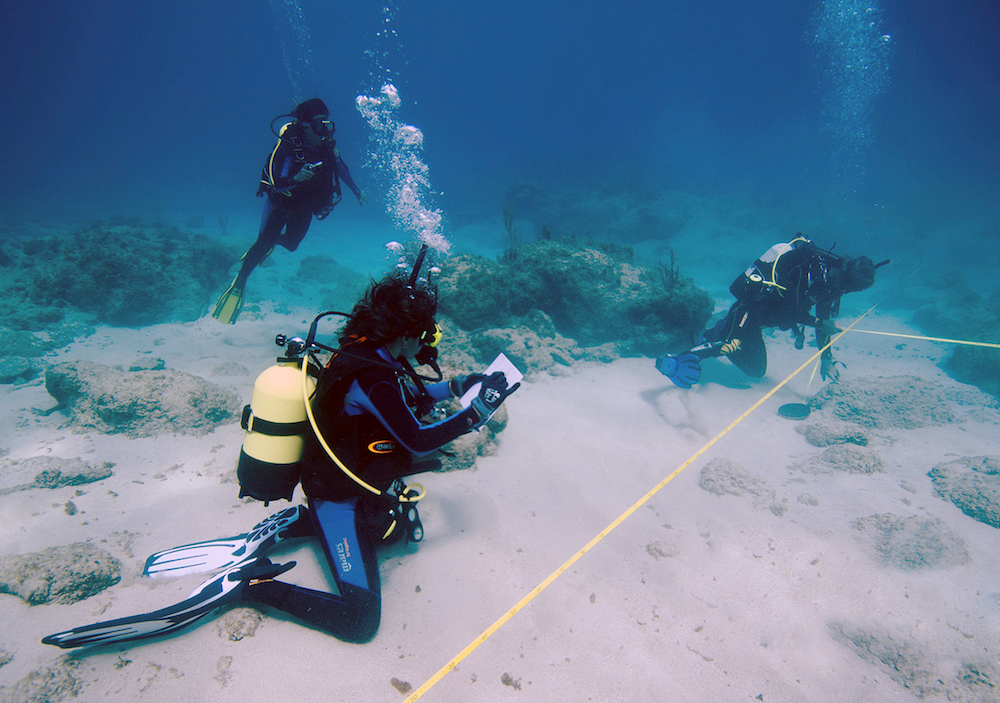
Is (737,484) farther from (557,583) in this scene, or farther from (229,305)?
(229,305)

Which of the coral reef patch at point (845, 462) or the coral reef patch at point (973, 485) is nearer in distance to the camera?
the coral reef patch at point (973, 485)

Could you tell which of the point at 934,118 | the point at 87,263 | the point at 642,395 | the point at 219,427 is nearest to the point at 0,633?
the point at 219,427

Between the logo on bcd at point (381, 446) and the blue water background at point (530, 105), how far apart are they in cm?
2511

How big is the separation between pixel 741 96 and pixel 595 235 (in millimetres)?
84274

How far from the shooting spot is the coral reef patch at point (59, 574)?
6.97 feet

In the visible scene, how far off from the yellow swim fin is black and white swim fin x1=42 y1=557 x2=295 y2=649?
537 cm

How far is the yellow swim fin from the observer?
20.7ft

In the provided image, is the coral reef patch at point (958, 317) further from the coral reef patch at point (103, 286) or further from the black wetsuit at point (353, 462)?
the coral reef patch at point (103, 286)

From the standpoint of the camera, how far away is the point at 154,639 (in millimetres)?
2006

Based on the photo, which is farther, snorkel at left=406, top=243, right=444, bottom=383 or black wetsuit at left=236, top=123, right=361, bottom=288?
black wetsuit at left=236, top=123, right=361, bottom=288

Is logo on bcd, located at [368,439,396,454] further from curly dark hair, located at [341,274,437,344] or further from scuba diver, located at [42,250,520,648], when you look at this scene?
curly dark hair, located at [341,274,437,344]

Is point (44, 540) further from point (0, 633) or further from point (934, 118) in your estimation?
point (934, 118)

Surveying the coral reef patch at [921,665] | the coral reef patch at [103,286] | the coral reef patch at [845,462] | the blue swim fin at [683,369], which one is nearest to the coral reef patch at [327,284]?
the coral reef patch at [103,286]

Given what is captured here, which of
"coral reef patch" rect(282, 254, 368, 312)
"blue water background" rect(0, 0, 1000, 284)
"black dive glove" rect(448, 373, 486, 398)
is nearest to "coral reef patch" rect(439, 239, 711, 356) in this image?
"black dive glove" rect(448, 373, 486, 398)
